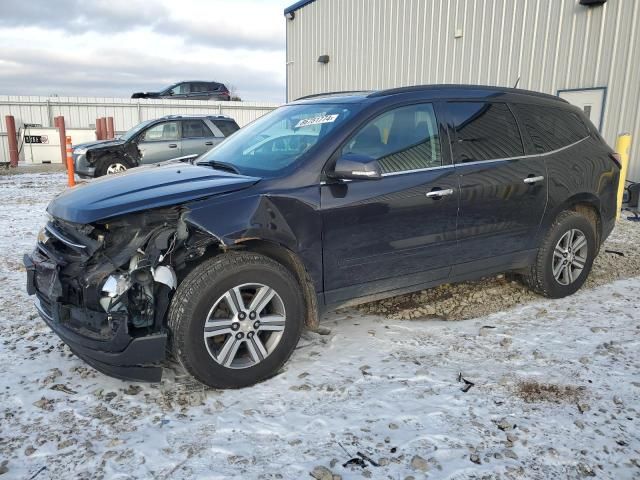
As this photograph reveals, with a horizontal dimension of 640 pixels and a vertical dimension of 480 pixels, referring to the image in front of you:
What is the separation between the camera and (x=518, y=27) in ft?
34.0

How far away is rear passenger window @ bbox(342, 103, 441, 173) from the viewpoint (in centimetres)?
336

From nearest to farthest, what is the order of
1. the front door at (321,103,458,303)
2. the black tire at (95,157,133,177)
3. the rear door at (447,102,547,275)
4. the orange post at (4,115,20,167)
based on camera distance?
1. the front door at (321,103,458,303)
2. the rear door at (447,102,547,275)
3. the black tire at (95,157,133,177)
4. the orange post at (4,115,20,167)

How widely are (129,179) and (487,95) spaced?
2.85 meters

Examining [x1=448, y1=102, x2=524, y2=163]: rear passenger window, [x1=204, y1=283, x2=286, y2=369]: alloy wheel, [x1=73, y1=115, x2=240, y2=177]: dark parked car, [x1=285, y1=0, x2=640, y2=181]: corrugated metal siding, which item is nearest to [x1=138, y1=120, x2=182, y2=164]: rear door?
A: [x1=73, y1=115, x2=240, y2=177]: dark parked car

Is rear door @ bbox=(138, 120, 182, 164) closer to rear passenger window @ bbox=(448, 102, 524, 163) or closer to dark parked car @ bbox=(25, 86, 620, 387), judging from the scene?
dark parked car @ bbox=(25, 86, 620, 387)

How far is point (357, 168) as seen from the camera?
118 inches

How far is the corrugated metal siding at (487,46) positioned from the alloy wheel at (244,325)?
869 centimetres

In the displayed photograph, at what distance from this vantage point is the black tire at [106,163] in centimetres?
1169

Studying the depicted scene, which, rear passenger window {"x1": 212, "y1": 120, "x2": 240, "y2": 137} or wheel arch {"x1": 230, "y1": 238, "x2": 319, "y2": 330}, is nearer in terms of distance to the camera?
wheel arch {"x1": 230, "y1": 238, "x2": 319, "y2": 330}

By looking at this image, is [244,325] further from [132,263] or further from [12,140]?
[12,140]

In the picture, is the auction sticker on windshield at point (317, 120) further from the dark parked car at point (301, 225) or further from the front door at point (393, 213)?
the front door at point (393, 213)

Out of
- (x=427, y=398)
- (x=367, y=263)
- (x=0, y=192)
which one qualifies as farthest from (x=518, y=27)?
(x=0, y=192)

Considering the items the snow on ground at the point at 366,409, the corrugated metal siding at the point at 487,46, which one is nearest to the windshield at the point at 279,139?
the snow on ground at the point at 366,409

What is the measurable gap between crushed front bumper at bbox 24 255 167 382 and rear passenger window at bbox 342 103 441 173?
170cm
